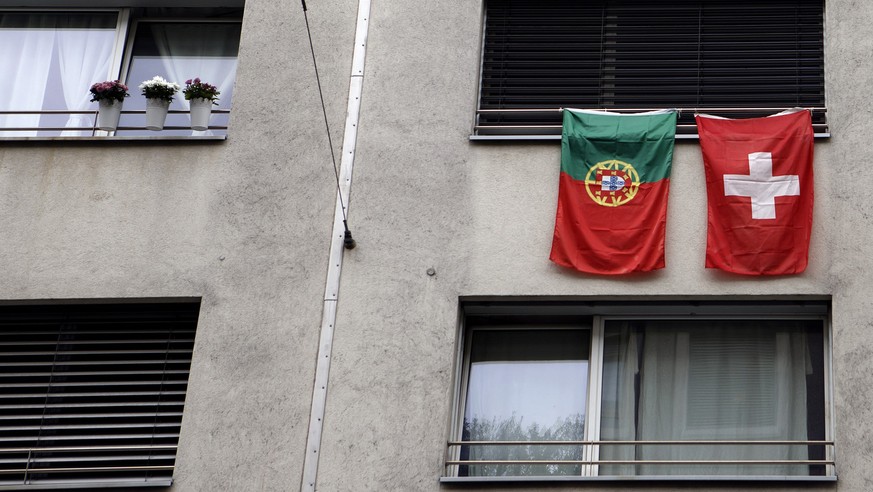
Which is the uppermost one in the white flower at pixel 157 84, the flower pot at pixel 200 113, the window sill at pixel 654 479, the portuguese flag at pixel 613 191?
the white flower at pixel 157 84

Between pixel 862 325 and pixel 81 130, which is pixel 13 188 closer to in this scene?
pixel 81 130

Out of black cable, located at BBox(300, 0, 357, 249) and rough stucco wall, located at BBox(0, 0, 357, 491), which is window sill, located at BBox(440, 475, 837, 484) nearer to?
rough stucco wall, located at BBox(0, 0, 357, 491)

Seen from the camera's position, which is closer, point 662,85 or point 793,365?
point 793,365

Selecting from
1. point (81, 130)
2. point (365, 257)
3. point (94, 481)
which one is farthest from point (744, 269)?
point (81, 130)

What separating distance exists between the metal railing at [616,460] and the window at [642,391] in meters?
0.01

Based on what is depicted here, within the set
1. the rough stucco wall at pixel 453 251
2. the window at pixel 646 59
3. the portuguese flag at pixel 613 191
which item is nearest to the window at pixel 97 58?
the rough stucco wall at pixel 453 251

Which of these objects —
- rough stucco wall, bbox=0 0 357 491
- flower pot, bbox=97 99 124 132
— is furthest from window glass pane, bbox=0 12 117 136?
rough stucco wall, bbox=0 0 357 491

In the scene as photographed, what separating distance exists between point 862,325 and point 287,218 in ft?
16.4

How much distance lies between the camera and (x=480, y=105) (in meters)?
13.7

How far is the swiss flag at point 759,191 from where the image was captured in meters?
12.3

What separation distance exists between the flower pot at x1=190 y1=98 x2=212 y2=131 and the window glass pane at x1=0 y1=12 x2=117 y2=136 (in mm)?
1321

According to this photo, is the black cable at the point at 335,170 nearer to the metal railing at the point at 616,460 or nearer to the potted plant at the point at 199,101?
the potted plant at the point at 199,101

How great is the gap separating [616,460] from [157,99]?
5565 mm

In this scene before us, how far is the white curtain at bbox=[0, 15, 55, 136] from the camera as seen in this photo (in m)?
14.7
